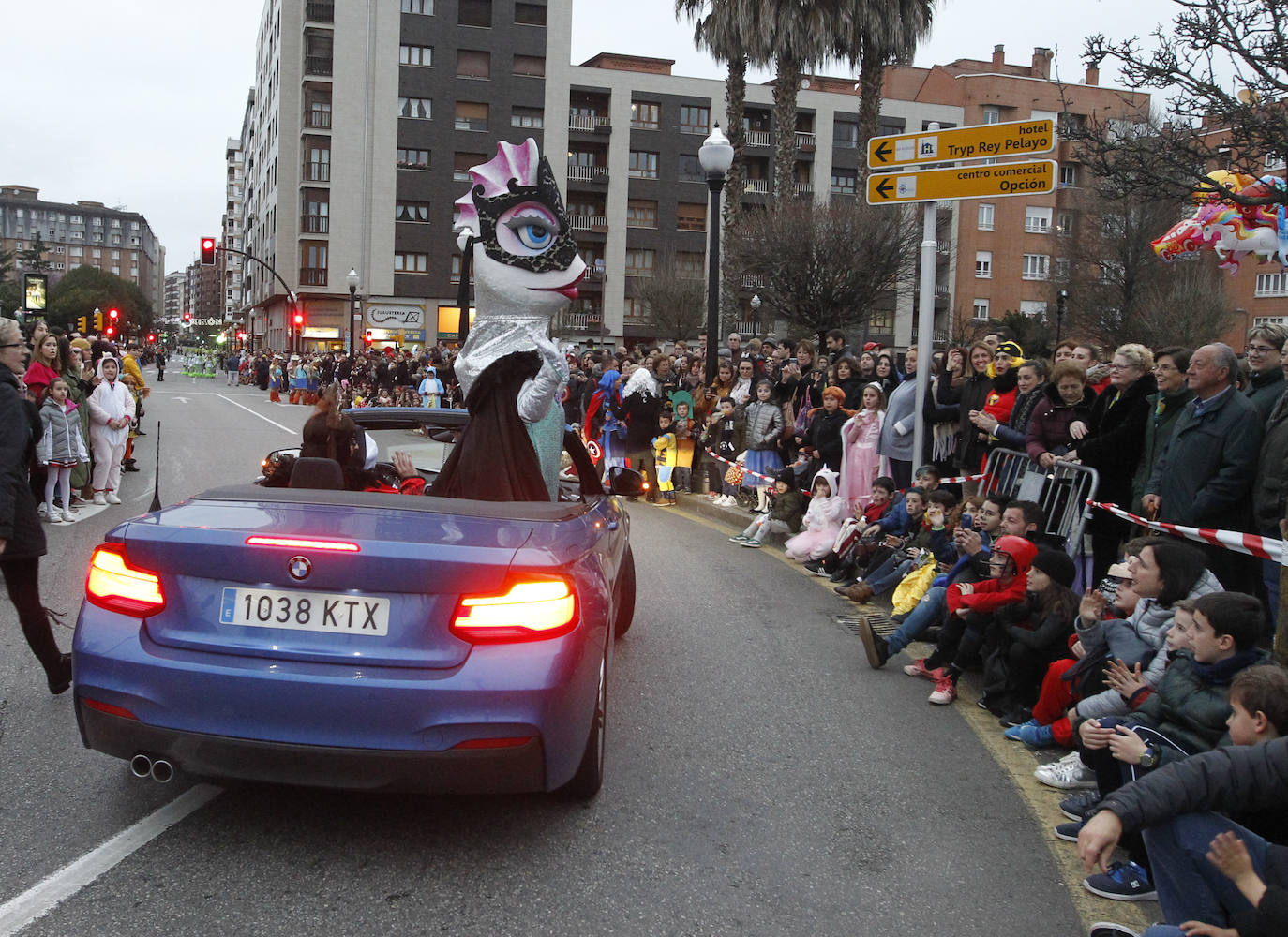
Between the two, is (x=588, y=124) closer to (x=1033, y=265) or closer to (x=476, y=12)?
(x=476, y=12)

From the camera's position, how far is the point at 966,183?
8797 mm

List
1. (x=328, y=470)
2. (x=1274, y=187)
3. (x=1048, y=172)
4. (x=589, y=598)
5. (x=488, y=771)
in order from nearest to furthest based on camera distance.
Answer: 1. (x=488, y=771)
2. (x=589, y=598)
3. (x=328, y=470)
4. (x=1274, y=187)
5. (x=1048, y=172)

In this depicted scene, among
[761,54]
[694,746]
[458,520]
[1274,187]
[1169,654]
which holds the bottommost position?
[694,746]

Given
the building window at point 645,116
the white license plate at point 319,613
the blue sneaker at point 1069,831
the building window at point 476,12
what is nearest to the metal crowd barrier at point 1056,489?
the blue sneaker at point 1069,831

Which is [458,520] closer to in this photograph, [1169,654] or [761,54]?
[1169,654]

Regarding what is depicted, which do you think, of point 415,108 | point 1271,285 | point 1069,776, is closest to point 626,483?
point 1069,776

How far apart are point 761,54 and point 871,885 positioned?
2775 centimetres

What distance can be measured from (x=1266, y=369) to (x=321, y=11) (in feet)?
198

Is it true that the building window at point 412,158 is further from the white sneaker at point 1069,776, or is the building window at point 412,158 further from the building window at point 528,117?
the white sneaker at point 1069,776

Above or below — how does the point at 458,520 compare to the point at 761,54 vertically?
below

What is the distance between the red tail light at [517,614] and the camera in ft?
11.0

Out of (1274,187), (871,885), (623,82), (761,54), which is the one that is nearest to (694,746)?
(871,885)

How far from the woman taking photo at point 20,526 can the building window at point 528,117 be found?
55.3 m

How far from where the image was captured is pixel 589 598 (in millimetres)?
3697
